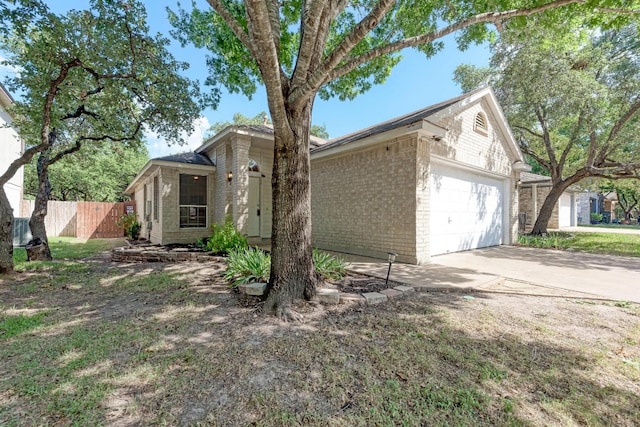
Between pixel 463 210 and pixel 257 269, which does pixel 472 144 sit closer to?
pixel 463 210

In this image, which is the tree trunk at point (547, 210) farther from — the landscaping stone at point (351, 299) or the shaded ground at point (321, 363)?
the landscaping stone at point (351, 299)

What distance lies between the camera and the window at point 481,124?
336 inches

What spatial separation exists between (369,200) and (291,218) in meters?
4.24

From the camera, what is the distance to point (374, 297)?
4.07m

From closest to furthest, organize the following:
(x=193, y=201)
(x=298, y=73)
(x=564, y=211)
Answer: (x=298, y=73), (x=193, y=201), (x=564, y=211)

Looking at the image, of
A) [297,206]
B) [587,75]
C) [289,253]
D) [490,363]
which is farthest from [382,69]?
[587,75]

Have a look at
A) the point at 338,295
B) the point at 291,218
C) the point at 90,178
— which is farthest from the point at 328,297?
the point at 90,178

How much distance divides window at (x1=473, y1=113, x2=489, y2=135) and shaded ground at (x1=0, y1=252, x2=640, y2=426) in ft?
19.6

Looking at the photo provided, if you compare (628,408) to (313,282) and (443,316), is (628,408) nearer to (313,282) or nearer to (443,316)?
(443,316)

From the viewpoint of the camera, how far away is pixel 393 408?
1.95 m

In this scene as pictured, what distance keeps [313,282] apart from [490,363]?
2.20 metres

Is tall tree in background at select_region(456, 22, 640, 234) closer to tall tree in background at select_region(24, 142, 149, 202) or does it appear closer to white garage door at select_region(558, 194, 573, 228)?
white garage door at select_region(558, 194, 573, 228)

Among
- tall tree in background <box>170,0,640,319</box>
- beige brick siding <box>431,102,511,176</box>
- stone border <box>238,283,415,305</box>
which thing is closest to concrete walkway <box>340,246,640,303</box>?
stone border <box>238,283,415,305</box>

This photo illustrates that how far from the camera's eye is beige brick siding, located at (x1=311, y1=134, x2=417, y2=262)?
265 inches
